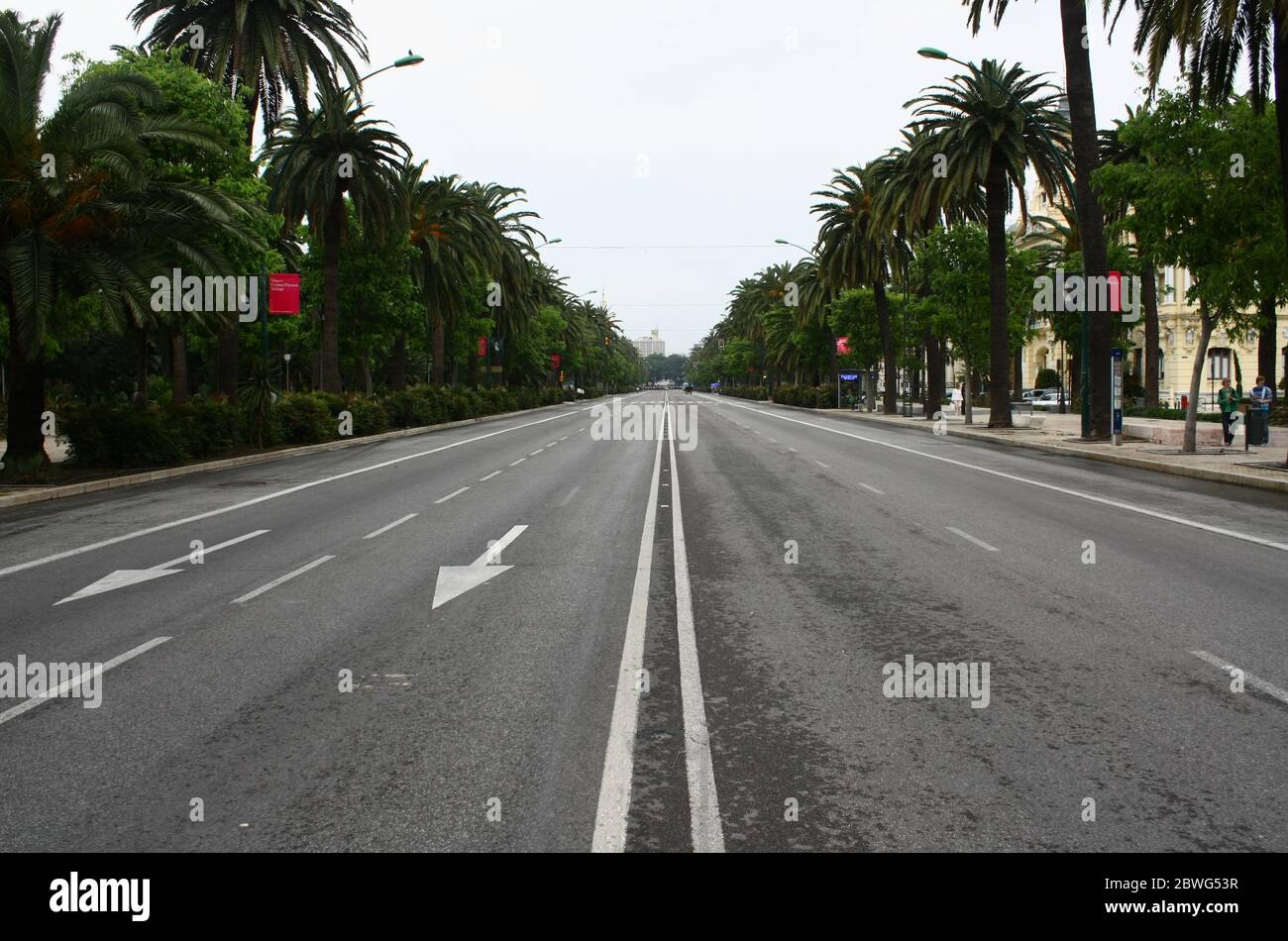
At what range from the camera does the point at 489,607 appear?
27.6 ft

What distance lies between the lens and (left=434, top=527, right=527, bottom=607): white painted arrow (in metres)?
8.96

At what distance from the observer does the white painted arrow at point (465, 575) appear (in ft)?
29.4

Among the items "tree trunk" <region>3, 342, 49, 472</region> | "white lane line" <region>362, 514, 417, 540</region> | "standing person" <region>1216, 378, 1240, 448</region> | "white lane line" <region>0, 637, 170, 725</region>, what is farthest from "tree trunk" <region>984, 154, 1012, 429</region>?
"white lane line" <region>0, 637, 170, 725</region>

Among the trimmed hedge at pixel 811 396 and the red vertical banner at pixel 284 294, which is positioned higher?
the red vertical banner at pixel 284 294

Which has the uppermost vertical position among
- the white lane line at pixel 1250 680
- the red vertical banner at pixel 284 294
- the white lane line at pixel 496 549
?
the red vertical banner at pixel 284 294

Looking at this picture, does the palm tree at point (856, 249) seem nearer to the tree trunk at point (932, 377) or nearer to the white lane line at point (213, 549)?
the tree trunk at point (932, 377)

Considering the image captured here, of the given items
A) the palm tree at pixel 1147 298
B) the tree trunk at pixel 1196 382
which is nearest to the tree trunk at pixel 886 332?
the palm tree at pixel 1147 298

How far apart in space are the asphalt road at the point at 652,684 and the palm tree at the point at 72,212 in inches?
256

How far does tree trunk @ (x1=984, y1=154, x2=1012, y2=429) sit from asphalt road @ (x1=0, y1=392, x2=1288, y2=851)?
25727 mm

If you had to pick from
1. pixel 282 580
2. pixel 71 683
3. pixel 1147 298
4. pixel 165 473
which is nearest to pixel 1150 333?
pixel 1147 298

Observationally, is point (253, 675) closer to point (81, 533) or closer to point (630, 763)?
point (630, 763)

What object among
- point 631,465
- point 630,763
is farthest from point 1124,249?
point 630,763

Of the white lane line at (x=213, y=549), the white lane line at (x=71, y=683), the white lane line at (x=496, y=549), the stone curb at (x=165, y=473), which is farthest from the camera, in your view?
the stone curb at (x=165, y=473)

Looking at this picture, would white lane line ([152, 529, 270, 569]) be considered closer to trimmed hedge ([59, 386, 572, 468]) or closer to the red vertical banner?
trimmed hedge ([59, 386, 572, 468])
